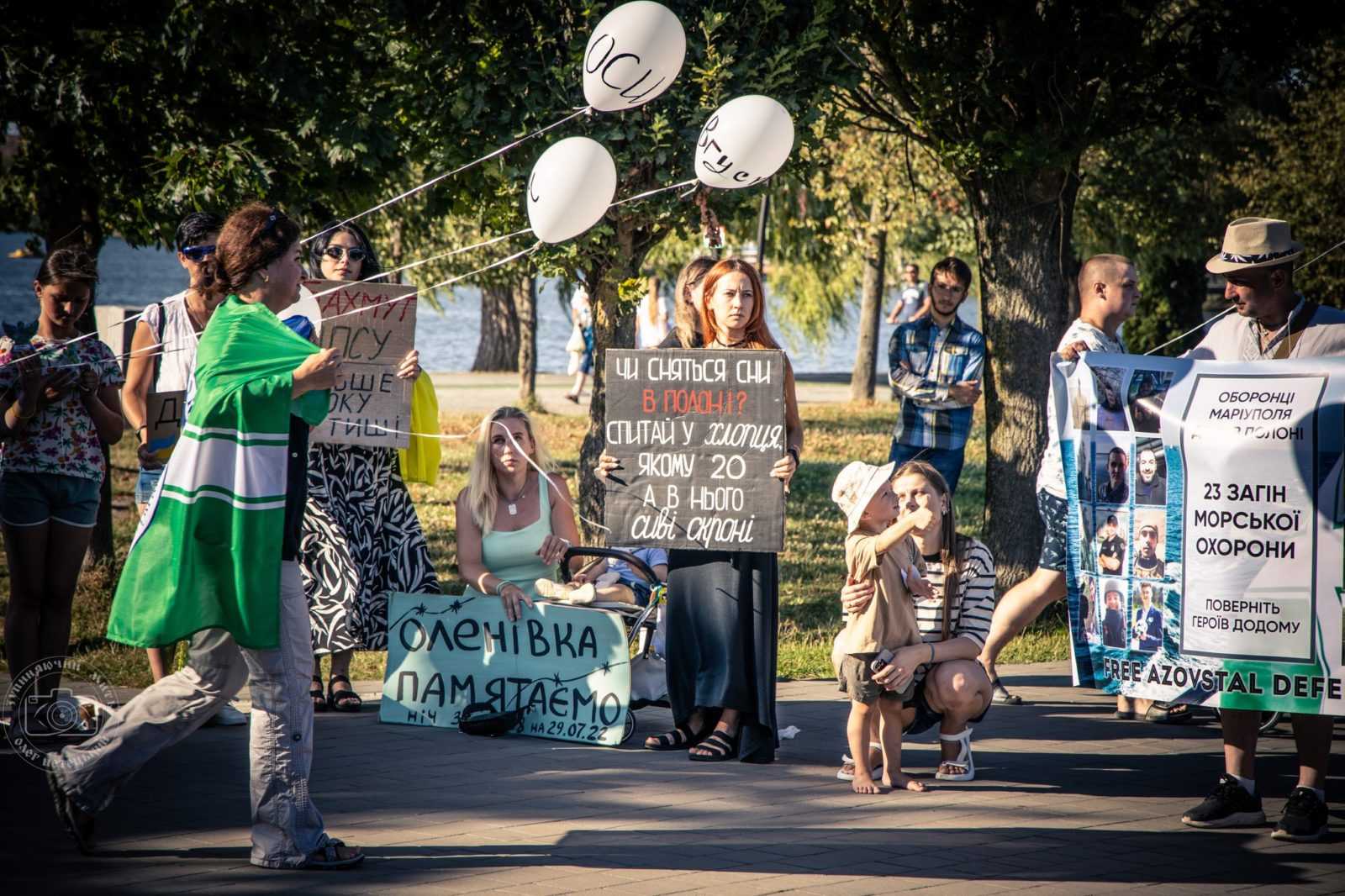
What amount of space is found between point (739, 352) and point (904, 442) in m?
2.63

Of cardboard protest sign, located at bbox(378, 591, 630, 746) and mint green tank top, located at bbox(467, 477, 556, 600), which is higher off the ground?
mint green tank top, located at bbox(467, 477, 556, 600)

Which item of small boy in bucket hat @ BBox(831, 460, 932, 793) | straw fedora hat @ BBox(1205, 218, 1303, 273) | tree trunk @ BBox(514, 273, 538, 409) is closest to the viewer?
small boy in bucket hat @ BBox(831, 460, 932, 793)

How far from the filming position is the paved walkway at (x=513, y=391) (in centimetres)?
2339

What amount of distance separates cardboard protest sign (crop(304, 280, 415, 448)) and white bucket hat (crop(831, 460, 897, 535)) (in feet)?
8.61

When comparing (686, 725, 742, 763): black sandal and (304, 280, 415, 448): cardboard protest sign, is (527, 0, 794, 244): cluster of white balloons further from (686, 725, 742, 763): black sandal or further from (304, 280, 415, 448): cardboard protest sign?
(686, 725, 742, 763): black sandal

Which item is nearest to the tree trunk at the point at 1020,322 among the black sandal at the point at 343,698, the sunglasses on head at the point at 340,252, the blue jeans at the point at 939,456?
the blue jeans at the point at 939,456

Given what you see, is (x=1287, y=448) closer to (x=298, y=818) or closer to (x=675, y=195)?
(x=298, y=818)

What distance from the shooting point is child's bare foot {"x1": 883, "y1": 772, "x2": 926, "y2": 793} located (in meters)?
5.86

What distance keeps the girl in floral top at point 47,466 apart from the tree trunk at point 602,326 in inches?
156

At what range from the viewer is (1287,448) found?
5.30m

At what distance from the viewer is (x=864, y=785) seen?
580cm

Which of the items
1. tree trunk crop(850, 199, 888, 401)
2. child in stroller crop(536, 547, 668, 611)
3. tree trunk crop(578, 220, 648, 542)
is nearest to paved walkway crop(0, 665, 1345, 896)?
child in stroller crop(536, 547, 668, 611)

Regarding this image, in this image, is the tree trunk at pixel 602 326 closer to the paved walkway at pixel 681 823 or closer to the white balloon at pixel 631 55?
the white balloon at pixel 631 55

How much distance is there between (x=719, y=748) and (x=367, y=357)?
2.78 metres
